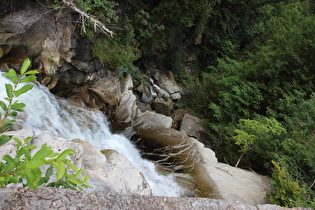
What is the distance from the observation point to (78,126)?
19.5ft

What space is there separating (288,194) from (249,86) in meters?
5.30

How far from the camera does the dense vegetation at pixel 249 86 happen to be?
18.3 ft

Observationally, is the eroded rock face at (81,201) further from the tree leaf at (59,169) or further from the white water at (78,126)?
the white water at (78,126)

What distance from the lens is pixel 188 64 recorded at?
651 inches

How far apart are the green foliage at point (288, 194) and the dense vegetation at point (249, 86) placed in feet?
0.07

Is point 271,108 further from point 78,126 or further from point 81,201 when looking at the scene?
point 81,201

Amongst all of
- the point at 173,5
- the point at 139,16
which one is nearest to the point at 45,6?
the point at 139,16

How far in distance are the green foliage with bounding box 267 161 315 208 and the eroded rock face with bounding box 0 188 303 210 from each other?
412cm

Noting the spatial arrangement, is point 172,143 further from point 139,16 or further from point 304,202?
point 139,16

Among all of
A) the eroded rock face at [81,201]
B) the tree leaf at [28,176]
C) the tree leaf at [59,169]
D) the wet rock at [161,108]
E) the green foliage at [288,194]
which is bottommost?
the wet rock at [161,108]

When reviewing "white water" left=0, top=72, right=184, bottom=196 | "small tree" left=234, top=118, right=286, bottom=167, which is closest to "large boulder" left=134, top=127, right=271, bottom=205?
"white water" left=0, top=72, right=184, bottom=196

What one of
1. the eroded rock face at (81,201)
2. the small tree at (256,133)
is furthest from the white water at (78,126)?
the eroded rock face at (81,201)

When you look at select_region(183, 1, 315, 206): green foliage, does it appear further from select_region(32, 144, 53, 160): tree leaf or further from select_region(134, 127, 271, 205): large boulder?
select_region(32, 144, 53, 160): tree leaf

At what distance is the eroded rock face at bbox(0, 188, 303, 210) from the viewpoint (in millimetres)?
911
